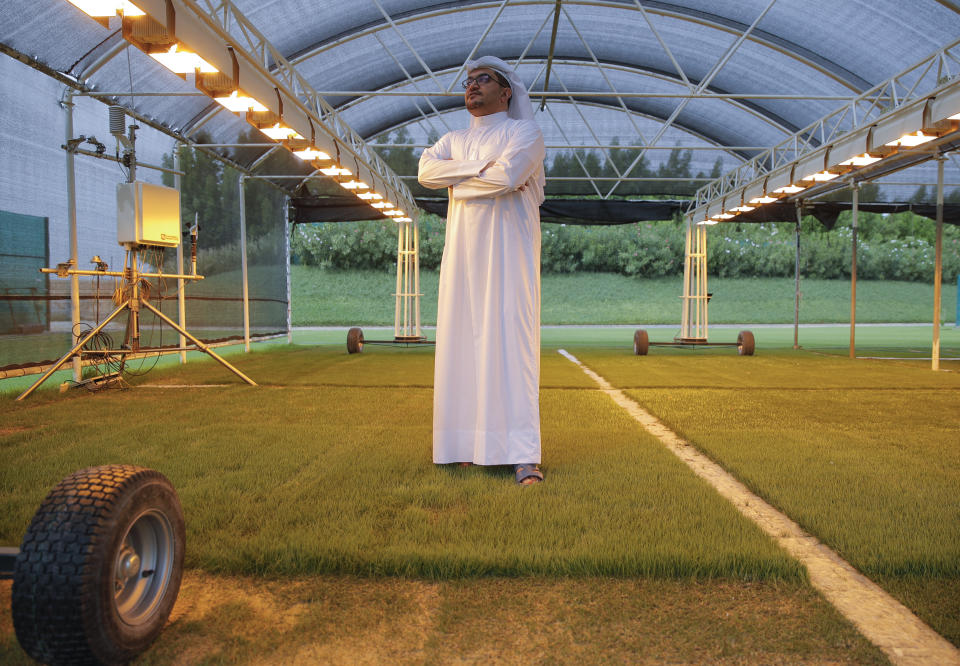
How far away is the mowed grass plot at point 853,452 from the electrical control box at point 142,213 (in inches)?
199

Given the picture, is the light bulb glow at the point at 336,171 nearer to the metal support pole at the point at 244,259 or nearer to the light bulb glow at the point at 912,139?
the metal support pole at the point at 244,259

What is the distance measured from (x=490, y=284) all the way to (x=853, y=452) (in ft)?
7.73

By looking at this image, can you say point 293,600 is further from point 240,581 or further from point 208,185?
point 208,185

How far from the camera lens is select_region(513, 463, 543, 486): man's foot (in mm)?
3291

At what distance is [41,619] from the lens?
1439 millimetres

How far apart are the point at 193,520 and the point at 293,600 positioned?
836 millimetres

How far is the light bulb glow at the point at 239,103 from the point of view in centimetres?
685

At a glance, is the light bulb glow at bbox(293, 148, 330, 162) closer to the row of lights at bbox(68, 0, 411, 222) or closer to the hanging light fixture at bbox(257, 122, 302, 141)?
the row of lights at bbox(68, 0, 411, 222)

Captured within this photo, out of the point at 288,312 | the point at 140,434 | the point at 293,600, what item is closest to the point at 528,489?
the point at 293,600

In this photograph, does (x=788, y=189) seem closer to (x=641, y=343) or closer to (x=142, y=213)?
(x=641, y=343)

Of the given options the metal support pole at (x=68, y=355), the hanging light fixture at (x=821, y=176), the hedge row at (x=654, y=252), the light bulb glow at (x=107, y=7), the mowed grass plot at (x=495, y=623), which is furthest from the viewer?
the hedge row at (x=654, y=252)

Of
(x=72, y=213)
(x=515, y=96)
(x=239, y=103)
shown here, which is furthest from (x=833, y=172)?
(x=72, y=213)

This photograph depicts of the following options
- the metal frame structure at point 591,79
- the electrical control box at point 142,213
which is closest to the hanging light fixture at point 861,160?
the metal frame structure at point 591,79

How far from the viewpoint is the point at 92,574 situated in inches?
57.7
